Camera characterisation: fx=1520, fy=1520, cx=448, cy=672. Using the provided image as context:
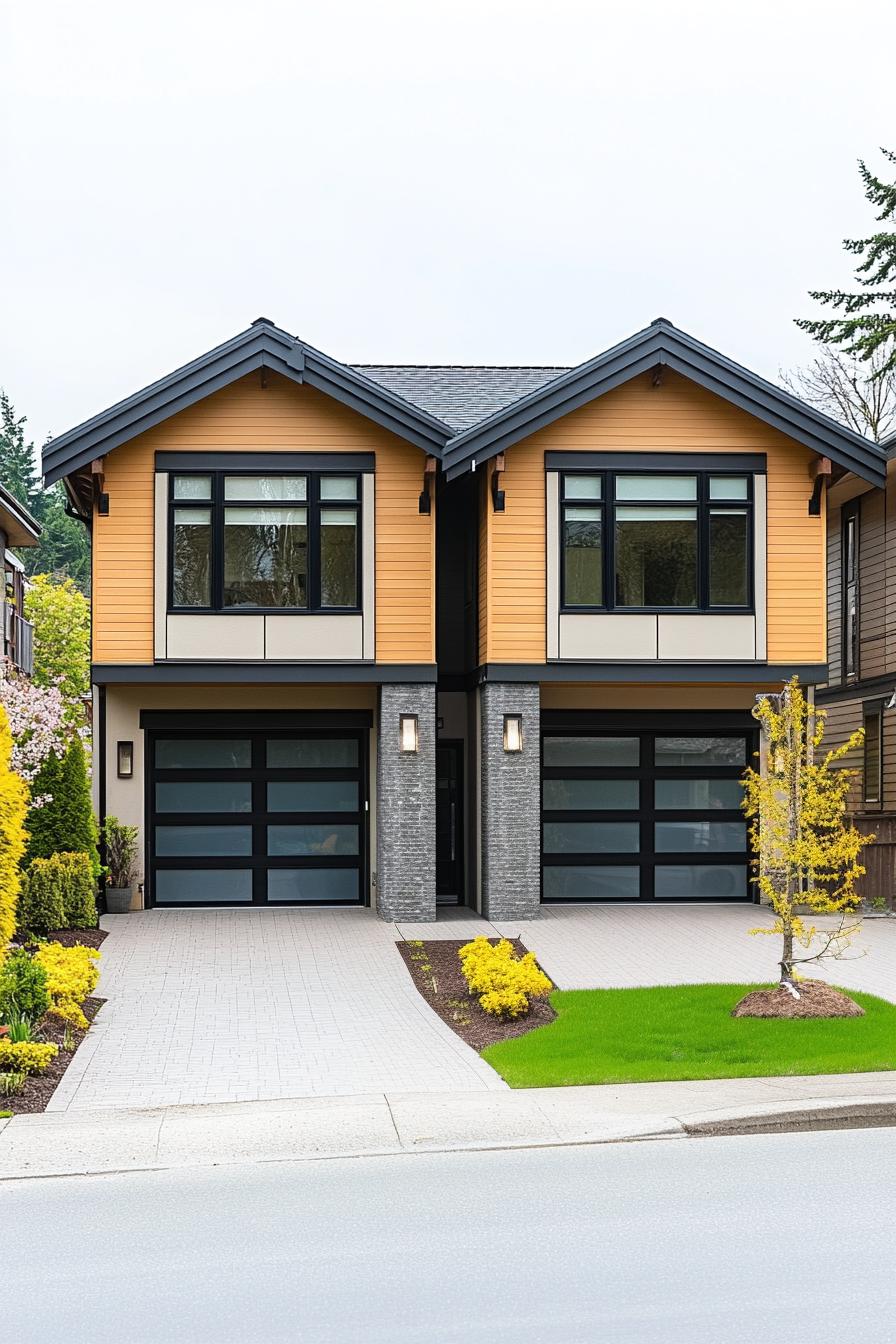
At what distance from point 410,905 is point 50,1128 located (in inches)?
414

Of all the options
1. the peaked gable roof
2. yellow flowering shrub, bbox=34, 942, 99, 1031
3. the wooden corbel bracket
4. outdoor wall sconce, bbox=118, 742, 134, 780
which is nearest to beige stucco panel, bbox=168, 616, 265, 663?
outdoor wall sconce, bbox=118, 742, 134, 780

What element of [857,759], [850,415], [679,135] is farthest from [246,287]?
[857,759]

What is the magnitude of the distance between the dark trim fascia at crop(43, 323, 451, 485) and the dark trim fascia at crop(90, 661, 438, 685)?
2.76 m

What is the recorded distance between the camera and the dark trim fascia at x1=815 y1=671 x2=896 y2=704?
23750mm

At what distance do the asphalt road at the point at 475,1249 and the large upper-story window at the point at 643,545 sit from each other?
12029 millimetres

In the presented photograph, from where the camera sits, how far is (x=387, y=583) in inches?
808

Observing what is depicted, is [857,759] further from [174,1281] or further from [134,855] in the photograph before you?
[174,1281]

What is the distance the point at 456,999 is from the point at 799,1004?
342 cm

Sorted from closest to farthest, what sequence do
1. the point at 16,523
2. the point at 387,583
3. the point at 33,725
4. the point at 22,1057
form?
the point at 22,1057
the point at 33,725
the point at 387,583
the point at 16,523

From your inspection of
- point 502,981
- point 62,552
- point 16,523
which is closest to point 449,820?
point 502,981

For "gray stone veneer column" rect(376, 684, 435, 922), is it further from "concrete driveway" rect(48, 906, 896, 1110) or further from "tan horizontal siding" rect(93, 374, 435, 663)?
"tan horizontal siding" rect(93, 374, 435, 663)

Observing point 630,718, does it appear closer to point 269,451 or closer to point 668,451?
point 668,451

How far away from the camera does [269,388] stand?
67.4 ft

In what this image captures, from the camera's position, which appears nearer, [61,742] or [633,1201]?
[633,1201]
